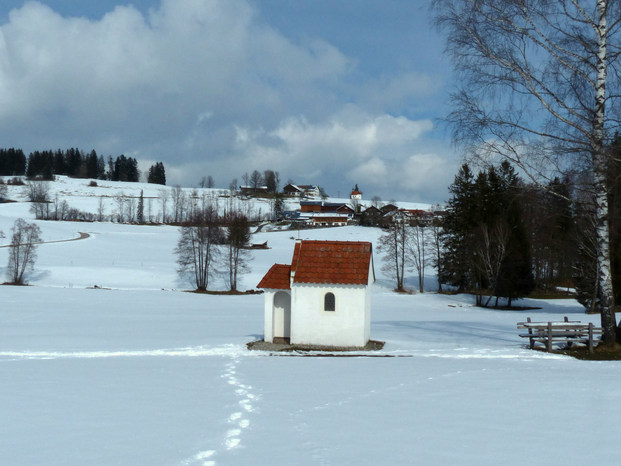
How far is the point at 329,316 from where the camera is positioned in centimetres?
1884

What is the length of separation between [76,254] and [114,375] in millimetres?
56293

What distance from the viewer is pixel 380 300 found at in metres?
44.9

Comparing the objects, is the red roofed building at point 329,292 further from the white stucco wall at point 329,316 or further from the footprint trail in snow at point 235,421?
the footprint trail in snow at point 235,421

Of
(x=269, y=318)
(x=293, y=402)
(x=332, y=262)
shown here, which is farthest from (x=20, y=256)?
(x=293, y=402)

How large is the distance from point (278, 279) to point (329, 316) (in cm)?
239

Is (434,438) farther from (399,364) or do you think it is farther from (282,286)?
(282,286)

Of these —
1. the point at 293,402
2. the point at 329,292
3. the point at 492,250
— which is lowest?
the point at 293,402

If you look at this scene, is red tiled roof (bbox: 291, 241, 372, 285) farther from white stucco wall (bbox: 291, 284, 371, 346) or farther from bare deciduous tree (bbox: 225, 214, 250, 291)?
bare deciduous tree (bbox: 225, 214, 250, 291)

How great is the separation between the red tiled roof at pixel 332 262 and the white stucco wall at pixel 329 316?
0.98 ft

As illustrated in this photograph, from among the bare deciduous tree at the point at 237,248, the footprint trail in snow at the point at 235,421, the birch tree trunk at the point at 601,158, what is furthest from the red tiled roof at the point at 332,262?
the bare deciduous tree at the point at 237,248

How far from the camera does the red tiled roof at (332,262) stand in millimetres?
18703

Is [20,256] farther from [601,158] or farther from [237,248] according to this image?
[601,158]

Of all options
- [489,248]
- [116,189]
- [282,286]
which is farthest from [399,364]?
[116,189]

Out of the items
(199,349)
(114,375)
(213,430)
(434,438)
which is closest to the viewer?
(434,438)
